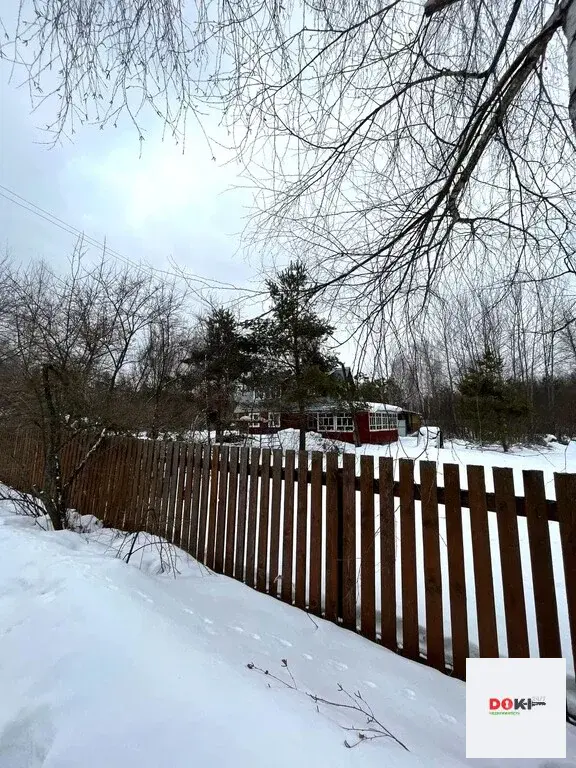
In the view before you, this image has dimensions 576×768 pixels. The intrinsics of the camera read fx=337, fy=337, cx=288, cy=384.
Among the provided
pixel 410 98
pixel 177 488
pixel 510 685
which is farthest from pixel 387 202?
pixel 177 488

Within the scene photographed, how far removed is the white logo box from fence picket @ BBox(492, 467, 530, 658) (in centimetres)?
10

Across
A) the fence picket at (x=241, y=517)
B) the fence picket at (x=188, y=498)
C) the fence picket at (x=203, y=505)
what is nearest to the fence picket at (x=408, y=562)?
the fence picket at (x=241, y=517)

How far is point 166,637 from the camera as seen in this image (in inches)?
67.6

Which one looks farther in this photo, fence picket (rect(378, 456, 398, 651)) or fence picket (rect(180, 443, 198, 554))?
fence picket (rect(180, 443, 198, 554))

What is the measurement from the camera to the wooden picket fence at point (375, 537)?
6.01 feet

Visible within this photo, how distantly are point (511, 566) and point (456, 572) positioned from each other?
0.30m

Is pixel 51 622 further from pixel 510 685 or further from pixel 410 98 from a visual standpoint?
pixel 410 98

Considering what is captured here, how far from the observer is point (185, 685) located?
1394mm

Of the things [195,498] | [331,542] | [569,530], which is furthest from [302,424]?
[569,530]

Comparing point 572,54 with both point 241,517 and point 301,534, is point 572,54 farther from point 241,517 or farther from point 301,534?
point 241,517

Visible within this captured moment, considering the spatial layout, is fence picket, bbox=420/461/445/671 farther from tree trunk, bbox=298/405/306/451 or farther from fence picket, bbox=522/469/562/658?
tree trunk, bbox=298/405/306/451

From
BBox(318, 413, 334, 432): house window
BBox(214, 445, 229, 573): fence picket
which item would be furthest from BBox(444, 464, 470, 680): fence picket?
BBox(318, 413, 334, 432): house window

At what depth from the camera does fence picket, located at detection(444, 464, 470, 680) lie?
197 centimetres

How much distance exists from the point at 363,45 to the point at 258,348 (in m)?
2.46
